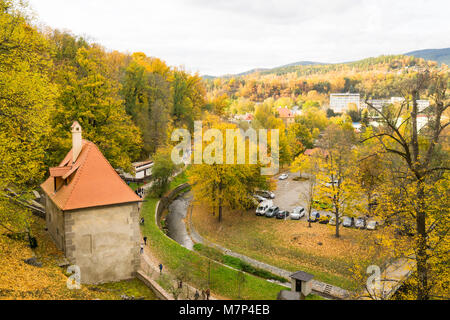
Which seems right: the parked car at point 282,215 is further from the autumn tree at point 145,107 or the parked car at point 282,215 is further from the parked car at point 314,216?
the autumn tree at point 145,107

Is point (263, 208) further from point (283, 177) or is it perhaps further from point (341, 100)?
point (341, 100)

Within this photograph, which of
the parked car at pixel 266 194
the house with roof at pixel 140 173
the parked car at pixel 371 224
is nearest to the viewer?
the parked car at pixel 371 224

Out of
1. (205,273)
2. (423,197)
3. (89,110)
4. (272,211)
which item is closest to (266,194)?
(272,211)

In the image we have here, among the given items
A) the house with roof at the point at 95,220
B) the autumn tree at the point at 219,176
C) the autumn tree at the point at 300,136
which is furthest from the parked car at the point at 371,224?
the autumn tree at the point at 300,136

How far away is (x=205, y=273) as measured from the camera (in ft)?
68.4

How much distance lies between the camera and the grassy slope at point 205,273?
19156 mm

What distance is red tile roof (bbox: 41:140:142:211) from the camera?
16781mm

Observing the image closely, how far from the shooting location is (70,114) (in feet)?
87.5

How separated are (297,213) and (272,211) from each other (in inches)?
95.5

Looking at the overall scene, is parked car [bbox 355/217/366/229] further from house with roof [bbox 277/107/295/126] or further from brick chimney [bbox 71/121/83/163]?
house with roof [bbox 277/107/295/126]

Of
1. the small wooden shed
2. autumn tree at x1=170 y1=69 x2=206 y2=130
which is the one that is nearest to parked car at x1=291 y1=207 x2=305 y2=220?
the small wooden shed

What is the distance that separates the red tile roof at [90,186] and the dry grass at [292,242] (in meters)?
11.7
